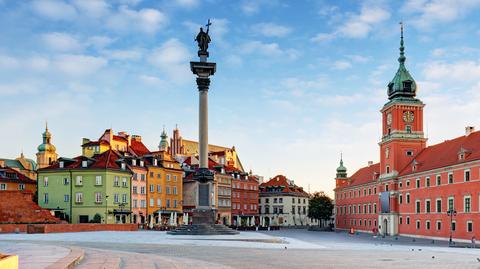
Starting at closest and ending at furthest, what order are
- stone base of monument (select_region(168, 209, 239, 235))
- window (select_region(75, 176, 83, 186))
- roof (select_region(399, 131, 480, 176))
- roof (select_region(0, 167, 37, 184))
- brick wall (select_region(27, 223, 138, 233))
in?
brick wall (select_region(27, 223, 138, 233))
stone base of monument (select_region(168, 209, 239, 235))
roof (select_region(399, 131, 480, 176))
window (select_region(75, 176, 83, 186))
roof (select_region(0, 167, 37, 184))

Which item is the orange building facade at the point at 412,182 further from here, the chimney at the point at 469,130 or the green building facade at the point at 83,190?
the green building facade at the point at 83,190

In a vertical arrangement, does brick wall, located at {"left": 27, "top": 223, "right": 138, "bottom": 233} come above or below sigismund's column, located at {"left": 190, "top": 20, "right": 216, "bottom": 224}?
below

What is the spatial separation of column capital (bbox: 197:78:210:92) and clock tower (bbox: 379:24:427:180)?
154 feet

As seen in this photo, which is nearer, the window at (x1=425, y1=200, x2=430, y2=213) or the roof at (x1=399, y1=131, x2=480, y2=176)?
the roof at (x1=399, y1=131, x2=480, y2=176)

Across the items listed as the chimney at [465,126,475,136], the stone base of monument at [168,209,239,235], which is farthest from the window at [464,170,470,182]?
the stone base of monument at [168,209,239,235]

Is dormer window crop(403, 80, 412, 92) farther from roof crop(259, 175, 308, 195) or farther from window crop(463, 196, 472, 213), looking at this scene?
roof crop(259, 175, 308, 195)

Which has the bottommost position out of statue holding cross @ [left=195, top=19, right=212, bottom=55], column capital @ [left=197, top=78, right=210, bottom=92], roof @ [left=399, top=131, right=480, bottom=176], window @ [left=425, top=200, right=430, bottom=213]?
window @ [left=425, top=200, right=430, bottom=213]

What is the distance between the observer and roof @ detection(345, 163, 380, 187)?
107 metres

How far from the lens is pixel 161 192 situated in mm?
101500

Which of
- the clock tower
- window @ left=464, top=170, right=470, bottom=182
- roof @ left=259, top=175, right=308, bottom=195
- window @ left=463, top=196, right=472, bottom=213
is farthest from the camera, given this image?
roof @ left=259, top=175, right=308, bottom=195

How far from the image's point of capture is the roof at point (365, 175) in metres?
107

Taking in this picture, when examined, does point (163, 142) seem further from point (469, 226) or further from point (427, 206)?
point (469, 226)

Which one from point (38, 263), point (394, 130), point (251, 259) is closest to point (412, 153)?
point (394, 130)

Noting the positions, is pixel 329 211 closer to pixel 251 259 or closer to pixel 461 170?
pixel 461 170
